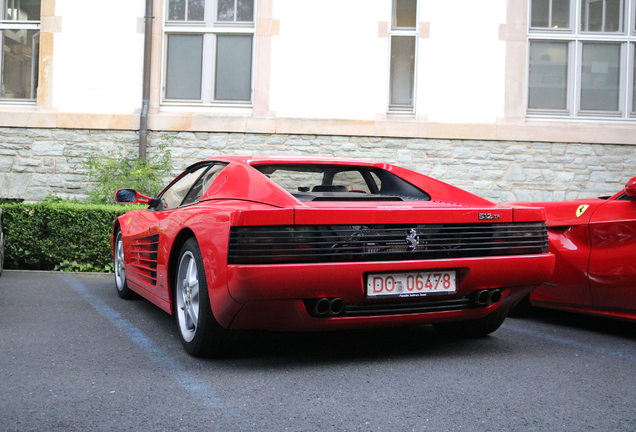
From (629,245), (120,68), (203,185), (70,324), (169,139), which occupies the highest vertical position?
(120,68)

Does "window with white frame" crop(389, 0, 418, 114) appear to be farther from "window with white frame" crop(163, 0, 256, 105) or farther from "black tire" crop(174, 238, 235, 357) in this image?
"black tire" crop(174, 238, 235, 357)

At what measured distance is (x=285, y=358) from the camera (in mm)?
3799

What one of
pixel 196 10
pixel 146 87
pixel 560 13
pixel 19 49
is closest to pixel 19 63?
pixel 19 49

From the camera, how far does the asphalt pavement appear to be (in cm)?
270

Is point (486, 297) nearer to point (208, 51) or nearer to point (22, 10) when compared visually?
point (208, 51)

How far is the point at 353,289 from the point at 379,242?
0.29 m

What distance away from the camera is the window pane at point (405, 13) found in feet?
35.9

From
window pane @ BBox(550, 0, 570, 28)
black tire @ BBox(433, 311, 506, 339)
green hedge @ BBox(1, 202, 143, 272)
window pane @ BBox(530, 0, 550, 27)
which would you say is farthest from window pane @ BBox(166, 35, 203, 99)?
black tire @ BBox(433, 311, 506, 339)

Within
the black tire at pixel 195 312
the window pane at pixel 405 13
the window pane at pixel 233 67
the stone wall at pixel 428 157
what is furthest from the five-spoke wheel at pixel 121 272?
the window pane at pixel 405 13

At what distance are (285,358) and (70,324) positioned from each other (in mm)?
1925

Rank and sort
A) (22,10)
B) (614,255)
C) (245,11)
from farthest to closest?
(22,10), (245,11), (614,255)

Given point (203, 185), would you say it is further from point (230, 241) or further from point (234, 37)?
point (234, 37)

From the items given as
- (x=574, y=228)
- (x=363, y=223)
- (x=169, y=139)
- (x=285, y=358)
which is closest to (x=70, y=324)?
(x=285, y=358)

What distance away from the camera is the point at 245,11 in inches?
436
